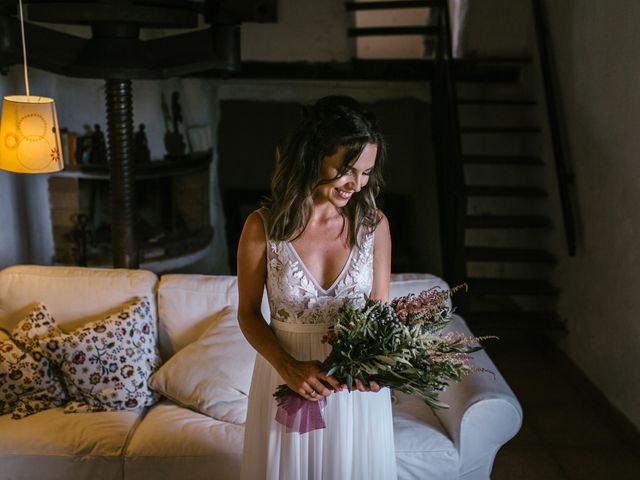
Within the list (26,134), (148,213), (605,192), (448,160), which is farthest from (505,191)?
(26,134)

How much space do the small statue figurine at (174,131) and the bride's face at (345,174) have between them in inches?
169

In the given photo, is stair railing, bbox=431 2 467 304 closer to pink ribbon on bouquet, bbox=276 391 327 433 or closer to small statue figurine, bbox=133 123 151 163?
small statue figurine, bbox=133 123 151 163

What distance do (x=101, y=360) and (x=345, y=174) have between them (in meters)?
1.50

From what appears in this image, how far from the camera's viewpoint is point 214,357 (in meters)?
2.75

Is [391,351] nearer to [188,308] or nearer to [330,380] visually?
[330,380]

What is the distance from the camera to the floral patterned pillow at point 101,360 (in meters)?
2.72

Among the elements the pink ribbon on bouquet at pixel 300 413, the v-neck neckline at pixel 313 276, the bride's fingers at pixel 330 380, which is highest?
the v-neck neckline at pixel 313 276

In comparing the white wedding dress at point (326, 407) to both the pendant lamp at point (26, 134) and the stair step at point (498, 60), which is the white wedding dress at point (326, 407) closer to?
the pendant lamp at point (26, 134)

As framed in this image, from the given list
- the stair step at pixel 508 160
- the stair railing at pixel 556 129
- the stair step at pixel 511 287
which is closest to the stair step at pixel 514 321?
the stair step at pixel 511 287

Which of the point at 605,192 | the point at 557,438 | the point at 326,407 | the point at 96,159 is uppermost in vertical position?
the point at 96,159

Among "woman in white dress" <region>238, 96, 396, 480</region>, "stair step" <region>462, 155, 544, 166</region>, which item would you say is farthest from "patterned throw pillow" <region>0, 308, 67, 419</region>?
"stair step" <region>462, 155, 544, 166</region>

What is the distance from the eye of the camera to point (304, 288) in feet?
5.84

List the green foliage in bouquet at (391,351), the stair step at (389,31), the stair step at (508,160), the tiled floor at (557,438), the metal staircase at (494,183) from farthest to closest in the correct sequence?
the stair step at (389,31), the stair step at (508,160), the metal staircase at (494,183), the tiled floor at (557,438), the green foliage in bouquet at (391,351)

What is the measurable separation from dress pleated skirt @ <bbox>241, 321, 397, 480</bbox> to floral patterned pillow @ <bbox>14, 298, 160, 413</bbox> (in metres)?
1.07
